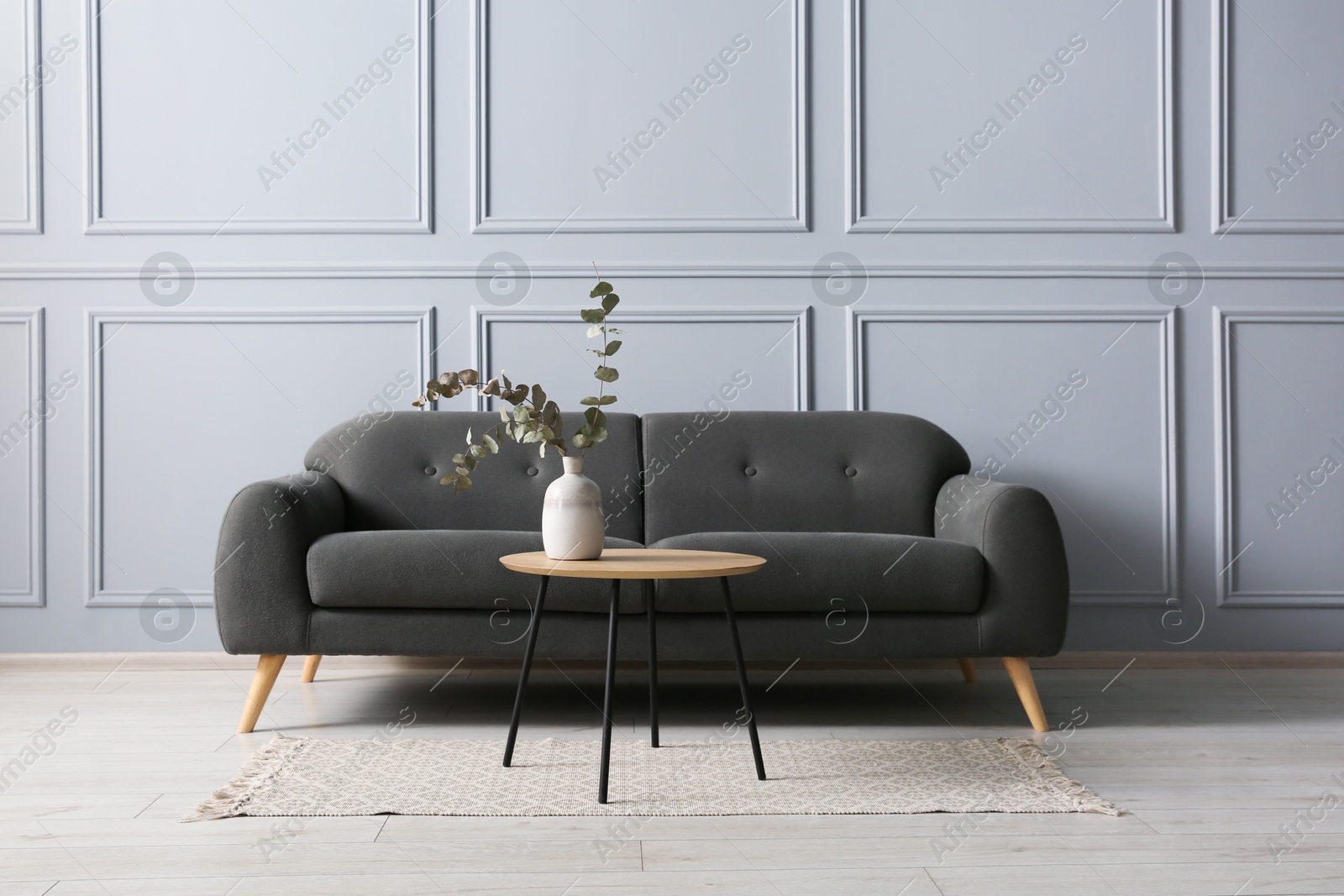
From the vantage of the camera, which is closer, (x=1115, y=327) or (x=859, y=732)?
(x=859, y=732)

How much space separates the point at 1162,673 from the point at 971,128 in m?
1.79

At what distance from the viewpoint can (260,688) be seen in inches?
93.3

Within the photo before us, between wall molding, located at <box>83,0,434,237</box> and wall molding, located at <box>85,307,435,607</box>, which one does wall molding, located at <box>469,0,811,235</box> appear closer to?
wall molding, located at <box>83,0,434,237</box>

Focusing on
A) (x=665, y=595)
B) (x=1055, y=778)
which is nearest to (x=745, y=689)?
(x=665, y=595)

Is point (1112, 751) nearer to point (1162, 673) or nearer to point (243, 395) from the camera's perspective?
point (1162, 673)

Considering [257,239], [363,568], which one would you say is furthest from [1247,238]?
[257,239]

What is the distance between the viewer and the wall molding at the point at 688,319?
3.23 m

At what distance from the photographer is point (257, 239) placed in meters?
3.22

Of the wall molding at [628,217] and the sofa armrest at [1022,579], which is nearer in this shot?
the sofa armrest at [1022,579]

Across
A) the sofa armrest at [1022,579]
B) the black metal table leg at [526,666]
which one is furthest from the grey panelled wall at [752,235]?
the black metal table leg at [526,666]

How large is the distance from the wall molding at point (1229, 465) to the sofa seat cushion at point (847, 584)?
1293 millimetres

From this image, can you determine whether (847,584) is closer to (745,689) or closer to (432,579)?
(745,689)

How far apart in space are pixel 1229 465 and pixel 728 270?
66.7 inches

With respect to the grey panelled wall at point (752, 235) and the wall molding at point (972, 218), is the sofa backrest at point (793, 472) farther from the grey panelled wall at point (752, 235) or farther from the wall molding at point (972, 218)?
the wall molding at point (972, 218)
